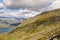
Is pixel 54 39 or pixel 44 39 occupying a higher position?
pixel 44 39

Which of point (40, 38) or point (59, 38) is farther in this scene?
point (40, 38)

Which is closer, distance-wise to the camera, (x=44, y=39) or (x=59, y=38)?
(x=59, y=38)

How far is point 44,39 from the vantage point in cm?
18212

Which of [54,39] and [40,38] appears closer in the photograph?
[54,39]

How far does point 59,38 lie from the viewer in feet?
454

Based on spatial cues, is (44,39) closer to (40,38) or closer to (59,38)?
(40,38)

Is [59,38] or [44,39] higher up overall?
[44,39]

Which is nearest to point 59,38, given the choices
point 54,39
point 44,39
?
point 54,39

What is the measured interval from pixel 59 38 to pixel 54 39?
14.3ft

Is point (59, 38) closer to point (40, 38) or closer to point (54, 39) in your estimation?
point (54, 39)

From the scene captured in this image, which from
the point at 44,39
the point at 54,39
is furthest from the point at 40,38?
the point at 54,39

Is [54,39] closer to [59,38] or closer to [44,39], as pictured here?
[59,38]

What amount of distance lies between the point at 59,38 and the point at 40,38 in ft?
168

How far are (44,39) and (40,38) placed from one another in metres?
6.92
